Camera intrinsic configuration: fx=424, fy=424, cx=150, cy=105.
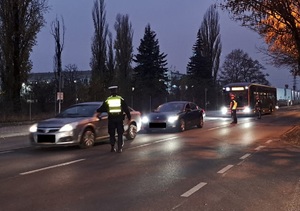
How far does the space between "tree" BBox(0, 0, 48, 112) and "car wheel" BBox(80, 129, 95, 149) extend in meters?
18.4

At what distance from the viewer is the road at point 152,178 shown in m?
6.33

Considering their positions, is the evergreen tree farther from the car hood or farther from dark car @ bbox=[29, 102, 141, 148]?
the car hood

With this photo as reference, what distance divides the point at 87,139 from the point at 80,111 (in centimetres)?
111

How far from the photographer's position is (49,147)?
13.5 metres

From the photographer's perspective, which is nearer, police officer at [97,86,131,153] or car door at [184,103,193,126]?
police officer at [97,86,131,153]

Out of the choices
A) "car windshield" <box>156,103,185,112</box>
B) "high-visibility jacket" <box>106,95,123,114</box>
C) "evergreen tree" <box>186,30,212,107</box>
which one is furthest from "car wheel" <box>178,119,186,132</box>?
"evergreen tree" <box>186,30,212,107</box>

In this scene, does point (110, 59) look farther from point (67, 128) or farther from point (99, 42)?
point (67, 128)

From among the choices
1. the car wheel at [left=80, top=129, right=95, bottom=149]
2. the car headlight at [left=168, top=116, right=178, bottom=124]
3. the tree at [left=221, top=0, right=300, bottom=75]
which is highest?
the tree at [left=221, top=0, right=300, bottom=75]

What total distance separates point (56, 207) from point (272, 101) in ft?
131

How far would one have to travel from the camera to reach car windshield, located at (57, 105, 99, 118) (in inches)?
527

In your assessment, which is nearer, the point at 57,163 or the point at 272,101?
the point at 57,163

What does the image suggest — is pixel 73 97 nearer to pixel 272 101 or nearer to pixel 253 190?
pixel 272 101

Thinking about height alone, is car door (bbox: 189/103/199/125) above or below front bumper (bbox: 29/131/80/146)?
above

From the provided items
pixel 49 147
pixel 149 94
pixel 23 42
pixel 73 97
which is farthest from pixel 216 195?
pixel 149 94
